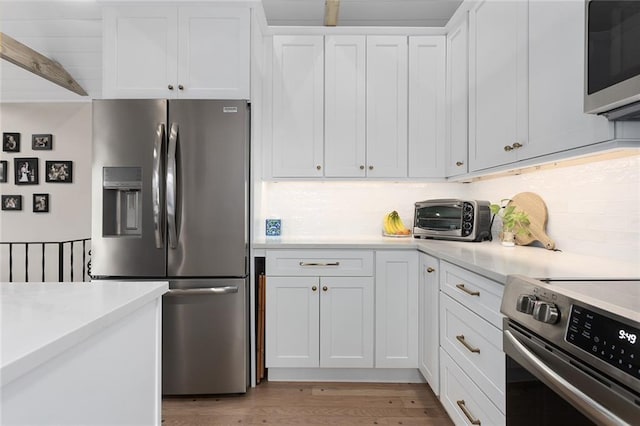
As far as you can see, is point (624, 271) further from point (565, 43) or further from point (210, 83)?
point (210, 83)

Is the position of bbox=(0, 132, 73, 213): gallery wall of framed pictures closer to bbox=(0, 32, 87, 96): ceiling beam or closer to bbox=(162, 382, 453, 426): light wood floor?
bbox=(0, 32, 87, 96): ceiling beam

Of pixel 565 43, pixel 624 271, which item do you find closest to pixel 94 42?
pixel 565 43

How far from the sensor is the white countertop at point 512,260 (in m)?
1.22

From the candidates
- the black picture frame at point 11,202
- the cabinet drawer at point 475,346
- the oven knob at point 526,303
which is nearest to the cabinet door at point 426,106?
the cabinet drawer at point 475,346

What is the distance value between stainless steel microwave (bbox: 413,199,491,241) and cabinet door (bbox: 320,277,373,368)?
67 cm

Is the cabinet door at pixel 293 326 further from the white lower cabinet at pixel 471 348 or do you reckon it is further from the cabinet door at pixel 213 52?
the cabinet door at pixel 213 52

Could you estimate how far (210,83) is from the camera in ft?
7.24

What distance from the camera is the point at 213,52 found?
220 cm

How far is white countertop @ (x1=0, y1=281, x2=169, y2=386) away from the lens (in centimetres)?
50

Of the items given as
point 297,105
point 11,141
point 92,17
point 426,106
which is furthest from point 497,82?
point 11,141

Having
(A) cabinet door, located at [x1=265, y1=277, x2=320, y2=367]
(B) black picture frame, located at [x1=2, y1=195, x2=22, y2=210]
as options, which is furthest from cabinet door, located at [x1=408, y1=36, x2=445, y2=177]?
(B) black picture frame, located at [x1=2, y1=195, x2=22, y2=210]

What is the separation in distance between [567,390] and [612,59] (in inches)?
39.4

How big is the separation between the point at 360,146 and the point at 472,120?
809mm

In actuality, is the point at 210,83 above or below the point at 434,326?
above
